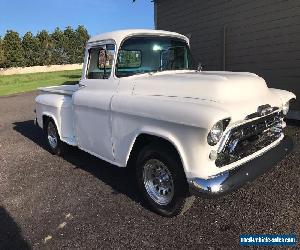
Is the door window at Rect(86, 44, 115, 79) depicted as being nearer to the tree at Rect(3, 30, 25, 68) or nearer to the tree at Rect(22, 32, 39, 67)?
the tree at Rect(3, 30, 25, 68)

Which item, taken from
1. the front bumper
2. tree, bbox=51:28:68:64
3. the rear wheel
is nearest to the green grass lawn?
the rear wheel

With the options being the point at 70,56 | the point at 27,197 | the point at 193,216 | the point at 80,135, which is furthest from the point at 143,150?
the point at 70,56

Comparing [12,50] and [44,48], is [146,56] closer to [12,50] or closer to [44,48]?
[12,50]

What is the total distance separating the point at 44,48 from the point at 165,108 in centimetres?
5560

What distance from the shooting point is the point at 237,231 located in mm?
3893

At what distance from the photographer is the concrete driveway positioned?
3.89m

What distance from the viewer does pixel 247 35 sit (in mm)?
9906

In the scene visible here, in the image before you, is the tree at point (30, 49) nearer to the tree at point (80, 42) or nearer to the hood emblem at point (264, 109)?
the tree at point (80, 42)

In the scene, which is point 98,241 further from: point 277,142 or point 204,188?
point 277,142

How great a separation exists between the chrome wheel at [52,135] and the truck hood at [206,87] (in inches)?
117

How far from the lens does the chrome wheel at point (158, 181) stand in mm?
4203

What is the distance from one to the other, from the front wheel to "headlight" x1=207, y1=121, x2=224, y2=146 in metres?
0.51

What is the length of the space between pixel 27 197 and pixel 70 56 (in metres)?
57.1

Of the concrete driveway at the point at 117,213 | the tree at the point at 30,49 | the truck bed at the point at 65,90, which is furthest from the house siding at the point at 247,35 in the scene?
the tree at the point at 30,49
